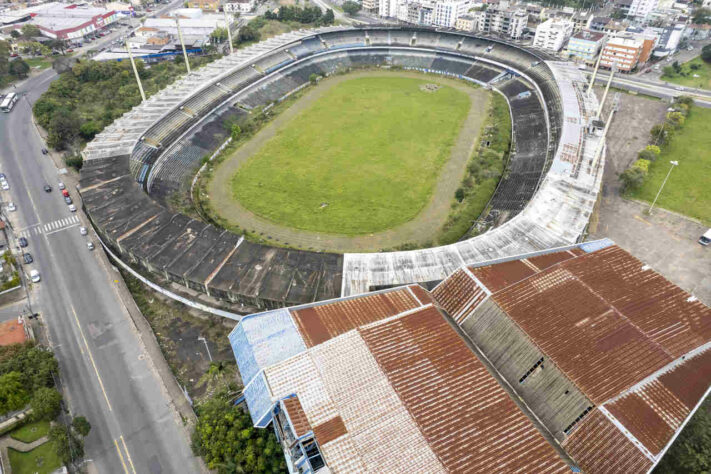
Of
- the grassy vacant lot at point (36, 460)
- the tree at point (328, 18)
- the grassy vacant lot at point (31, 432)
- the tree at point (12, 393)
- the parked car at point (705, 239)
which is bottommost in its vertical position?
the grassy vacant lot at point (36, 460)

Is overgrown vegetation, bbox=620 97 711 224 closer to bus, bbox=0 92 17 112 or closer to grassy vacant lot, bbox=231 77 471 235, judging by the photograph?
grassy vacant lot, bbox=231 77 471 235

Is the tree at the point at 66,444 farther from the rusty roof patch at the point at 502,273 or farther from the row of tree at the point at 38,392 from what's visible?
the rusty roof patch at the point at 502,273

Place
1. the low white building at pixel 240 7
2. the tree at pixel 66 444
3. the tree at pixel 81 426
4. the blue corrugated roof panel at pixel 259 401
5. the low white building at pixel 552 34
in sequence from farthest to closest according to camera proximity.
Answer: the low white building at pixel 240 7, the low white building at pixel 552 34, the tree at pixel 81 426, the tree at pixel 66 444, the blue corrugated roof panel at pixel 259 401

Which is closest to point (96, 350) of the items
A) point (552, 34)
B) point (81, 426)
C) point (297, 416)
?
point (81, 426)

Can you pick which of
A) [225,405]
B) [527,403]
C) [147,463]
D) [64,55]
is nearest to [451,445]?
[527,403]

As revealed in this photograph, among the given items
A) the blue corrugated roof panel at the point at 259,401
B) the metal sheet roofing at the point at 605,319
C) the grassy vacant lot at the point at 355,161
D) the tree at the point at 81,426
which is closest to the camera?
the blue corrugated roof panel at the point at 259,401

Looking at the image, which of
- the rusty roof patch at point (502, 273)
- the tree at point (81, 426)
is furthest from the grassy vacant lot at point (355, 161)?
the tree at point (81, 426)
